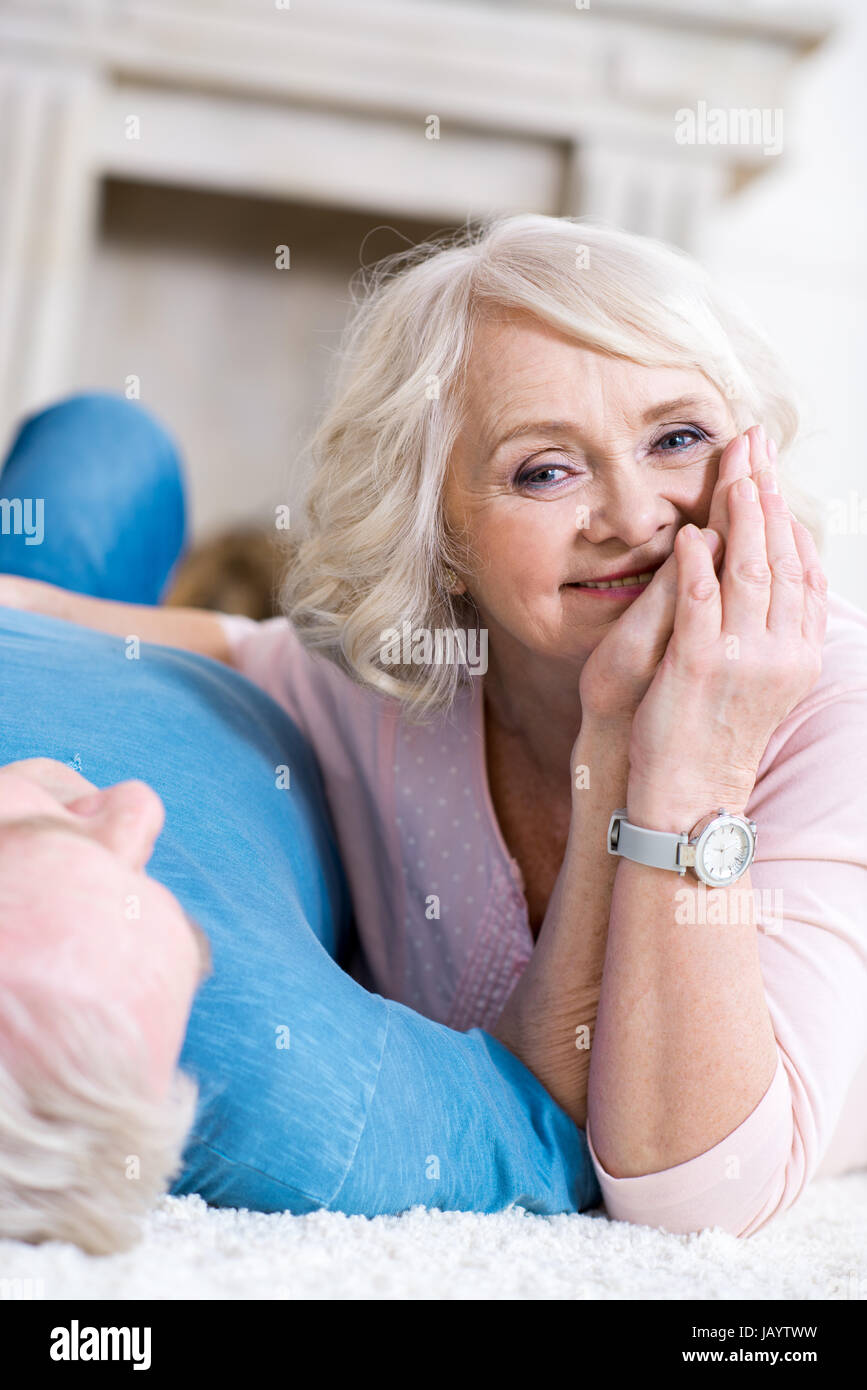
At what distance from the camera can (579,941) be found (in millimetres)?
938

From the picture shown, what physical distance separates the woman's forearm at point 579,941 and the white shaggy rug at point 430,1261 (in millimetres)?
112

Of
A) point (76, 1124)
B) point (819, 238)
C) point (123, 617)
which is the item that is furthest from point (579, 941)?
point (819, 238)

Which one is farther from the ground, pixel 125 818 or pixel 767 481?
pixel 767 481

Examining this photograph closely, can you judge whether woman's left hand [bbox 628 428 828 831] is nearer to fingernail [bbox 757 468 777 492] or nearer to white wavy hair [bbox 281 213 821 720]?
fingernail [bbox 757 468 777 492]

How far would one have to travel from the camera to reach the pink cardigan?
2.74 feet

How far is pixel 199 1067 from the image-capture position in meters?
0.73

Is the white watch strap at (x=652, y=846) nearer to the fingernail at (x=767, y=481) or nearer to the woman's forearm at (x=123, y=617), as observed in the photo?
the fingernail at (x=767, y=481)

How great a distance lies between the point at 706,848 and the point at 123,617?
80 cm

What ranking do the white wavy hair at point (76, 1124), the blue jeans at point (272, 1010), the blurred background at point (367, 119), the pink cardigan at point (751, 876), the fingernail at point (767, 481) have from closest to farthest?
1. the white wavy hair at point (76, 1124)
2. the blue jeans at point (272, 1010)
3. the pink cardigan at point (751, 876)
4. the fingernail at point (767, 481)
5. the blurred background at point (367, 119)

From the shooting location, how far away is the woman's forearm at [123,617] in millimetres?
1313

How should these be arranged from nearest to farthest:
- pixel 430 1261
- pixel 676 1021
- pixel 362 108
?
pixel 430 1261, pixel 676 1021, pixel 362 108

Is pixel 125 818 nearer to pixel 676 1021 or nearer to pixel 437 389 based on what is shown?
pixel 676 1021

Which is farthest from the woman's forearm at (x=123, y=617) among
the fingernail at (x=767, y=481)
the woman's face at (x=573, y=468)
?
the fingernail at (x=767, y=481)
